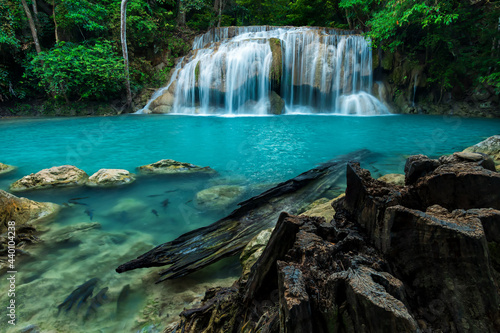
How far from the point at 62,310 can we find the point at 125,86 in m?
18.4

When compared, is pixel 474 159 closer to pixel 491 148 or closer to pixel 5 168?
pixel 491 148

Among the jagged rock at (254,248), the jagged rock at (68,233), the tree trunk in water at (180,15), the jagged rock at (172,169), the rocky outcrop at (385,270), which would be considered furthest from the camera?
the tree trunk in water at (180,15)

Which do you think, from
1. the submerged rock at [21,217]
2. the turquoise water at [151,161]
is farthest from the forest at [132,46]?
the submerged rock at [21,217]

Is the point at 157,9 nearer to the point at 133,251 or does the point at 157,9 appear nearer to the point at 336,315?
the point at 133,251

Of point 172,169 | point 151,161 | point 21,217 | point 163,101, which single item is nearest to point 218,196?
point 172,169

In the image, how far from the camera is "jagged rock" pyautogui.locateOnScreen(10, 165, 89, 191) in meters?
4.84

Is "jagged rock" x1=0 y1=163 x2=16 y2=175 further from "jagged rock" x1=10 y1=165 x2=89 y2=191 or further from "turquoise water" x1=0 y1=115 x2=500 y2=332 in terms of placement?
"jagged rock" x1=10 y1=165 x2=89 y2=191

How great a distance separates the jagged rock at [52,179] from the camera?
15.9ft

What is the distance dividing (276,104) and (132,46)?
11.2 metres

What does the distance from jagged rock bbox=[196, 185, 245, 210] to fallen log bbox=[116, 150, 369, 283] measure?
776 mm

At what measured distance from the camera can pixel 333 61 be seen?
17.2 metres

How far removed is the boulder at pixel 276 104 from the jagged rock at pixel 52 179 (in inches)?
496

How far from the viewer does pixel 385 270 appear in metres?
1.15

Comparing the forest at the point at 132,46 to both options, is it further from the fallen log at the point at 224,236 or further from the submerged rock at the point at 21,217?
the submerged rock at the point at 21,217
